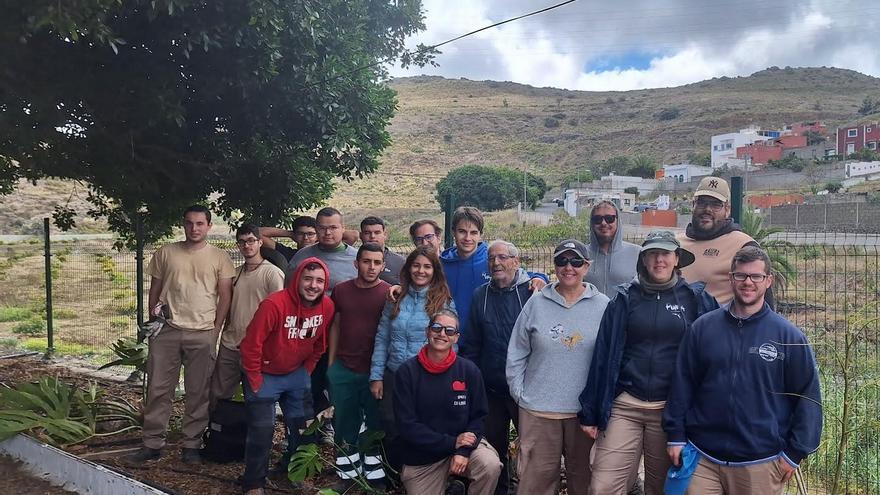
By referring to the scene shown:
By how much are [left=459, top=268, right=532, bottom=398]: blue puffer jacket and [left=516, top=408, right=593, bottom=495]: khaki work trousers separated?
36 cm

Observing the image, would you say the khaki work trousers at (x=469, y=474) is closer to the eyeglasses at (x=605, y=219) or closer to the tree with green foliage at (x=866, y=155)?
the eyeglasses at (x=605, y=219)

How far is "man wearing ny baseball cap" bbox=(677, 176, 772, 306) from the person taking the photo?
3.88 meters

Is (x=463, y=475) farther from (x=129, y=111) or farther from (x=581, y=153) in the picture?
(x=581, y=153)

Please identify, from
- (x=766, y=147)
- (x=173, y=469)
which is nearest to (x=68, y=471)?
(x=173, y=469)

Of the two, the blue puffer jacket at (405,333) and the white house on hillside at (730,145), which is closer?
the blue puffer jacket at (405,333)

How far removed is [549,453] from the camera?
3834 millimetres

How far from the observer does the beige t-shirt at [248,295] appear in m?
5.04

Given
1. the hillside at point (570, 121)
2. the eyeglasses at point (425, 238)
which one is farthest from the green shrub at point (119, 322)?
the hillside at point (570, 121)

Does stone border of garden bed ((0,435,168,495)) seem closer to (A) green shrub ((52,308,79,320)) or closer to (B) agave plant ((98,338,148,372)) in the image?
(B) agave plant ((98,338,148,372))

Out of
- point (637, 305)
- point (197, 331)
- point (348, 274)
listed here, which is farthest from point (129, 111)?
point (637, 305)

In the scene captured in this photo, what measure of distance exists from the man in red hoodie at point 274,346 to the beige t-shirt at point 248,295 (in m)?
0.61

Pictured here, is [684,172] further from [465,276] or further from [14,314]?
[465,276]

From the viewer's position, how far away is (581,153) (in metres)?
74.4

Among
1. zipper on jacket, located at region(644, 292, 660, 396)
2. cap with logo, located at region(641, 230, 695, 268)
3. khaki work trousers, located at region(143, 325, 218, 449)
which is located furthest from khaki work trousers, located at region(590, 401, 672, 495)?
khaki work trousers, located at region(143, 325, 218, 449)
